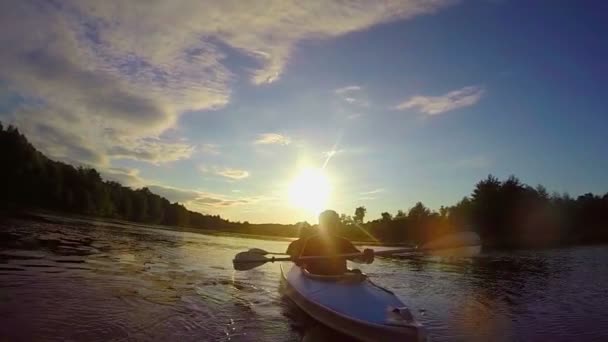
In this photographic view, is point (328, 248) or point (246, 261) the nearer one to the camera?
point (328, 248)

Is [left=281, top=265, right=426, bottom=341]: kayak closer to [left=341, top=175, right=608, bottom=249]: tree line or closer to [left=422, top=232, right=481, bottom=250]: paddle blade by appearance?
[left=422, top=232, right=481, bottom=250]: paddle blade

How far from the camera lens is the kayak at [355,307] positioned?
7.52m

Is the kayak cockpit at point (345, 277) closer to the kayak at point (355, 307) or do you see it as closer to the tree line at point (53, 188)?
the kayak at point (355, 307)

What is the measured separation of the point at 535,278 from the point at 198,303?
16.6 meters

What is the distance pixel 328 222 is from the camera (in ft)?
42.7

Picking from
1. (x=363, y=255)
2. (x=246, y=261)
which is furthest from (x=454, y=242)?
(x=246, y=261)

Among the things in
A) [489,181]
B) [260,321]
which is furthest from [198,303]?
[489,181]

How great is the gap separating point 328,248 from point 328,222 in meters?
0.82

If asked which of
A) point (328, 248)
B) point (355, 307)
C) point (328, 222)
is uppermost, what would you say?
point (328, 222)

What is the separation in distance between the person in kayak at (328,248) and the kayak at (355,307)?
0.48 m

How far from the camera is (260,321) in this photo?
1047 centimetres

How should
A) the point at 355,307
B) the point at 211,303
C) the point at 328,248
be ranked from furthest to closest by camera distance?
the point at 328,248
the point at 211,303
the point at 355,307

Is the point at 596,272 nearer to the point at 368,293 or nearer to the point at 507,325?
the point at 507,325

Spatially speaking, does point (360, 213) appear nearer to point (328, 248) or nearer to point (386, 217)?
point (386, 217)
